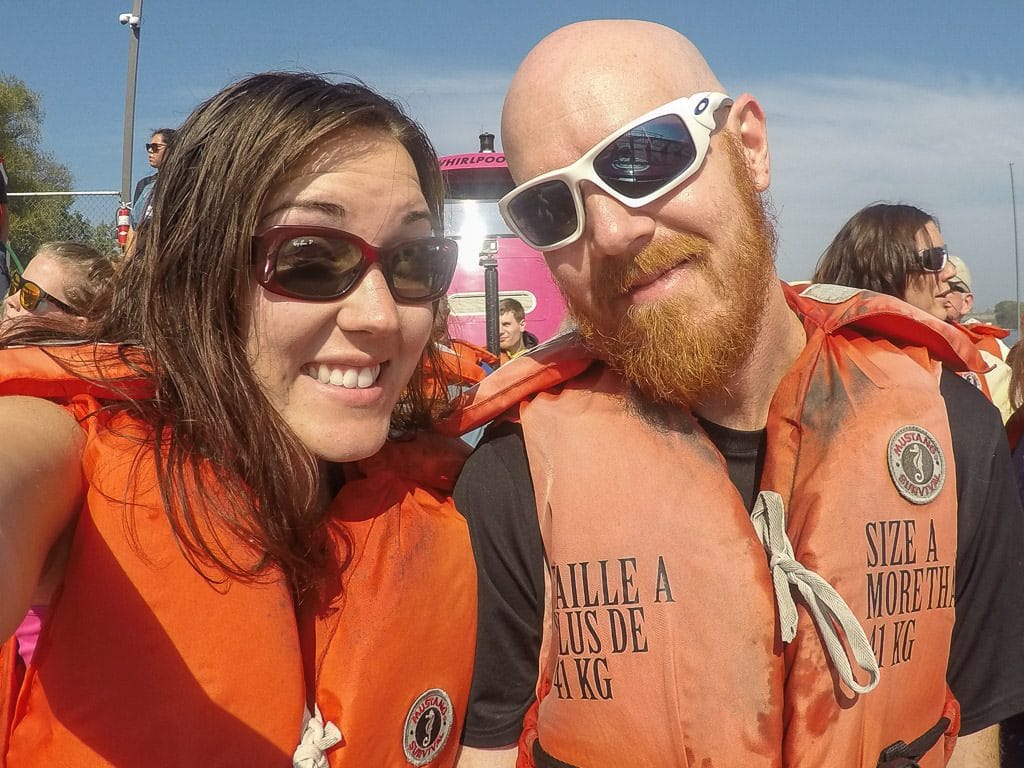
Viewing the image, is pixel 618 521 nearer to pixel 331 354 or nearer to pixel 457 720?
pixel 457 720

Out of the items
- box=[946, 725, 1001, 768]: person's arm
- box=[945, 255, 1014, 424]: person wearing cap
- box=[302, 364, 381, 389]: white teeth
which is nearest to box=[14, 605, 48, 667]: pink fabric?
box=[302, 364, 381, 389]: white teeth

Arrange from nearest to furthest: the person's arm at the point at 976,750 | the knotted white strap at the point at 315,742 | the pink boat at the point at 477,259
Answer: the knotted white strap at the point at 315,742, the person's arm at the point at 976,750, the pink boat at the point at 477,259

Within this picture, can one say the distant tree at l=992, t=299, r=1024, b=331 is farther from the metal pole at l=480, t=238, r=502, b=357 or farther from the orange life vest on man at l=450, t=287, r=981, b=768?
the orange life vest on man at l=450, t=287, r=981, b=768

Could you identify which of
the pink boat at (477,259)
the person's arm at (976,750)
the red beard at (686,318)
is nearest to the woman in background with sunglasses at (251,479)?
the red beard at (686,318)

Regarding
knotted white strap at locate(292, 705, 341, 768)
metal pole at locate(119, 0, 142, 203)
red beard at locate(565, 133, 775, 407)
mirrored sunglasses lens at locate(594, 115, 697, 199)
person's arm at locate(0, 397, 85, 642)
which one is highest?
metal pole at locate(119, 0, 142, 203)

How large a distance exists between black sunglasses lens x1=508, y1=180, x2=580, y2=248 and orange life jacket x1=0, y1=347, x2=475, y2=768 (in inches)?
26.9

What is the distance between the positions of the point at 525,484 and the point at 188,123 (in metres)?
0.97

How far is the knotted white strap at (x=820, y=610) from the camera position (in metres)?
1.60

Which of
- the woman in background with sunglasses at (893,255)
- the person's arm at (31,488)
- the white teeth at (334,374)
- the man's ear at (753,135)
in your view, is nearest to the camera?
the person's arm at (31,488)

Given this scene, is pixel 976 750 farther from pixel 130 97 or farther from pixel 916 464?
pixel 130 97

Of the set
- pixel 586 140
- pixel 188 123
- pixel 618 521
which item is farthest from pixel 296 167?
pixel 618 521

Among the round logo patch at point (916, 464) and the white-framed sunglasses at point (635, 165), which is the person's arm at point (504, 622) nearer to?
the white-framed sunglasses at point (635, 165)

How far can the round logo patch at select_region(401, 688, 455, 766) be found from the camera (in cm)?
165

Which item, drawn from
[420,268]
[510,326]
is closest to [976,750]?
[420,268]
